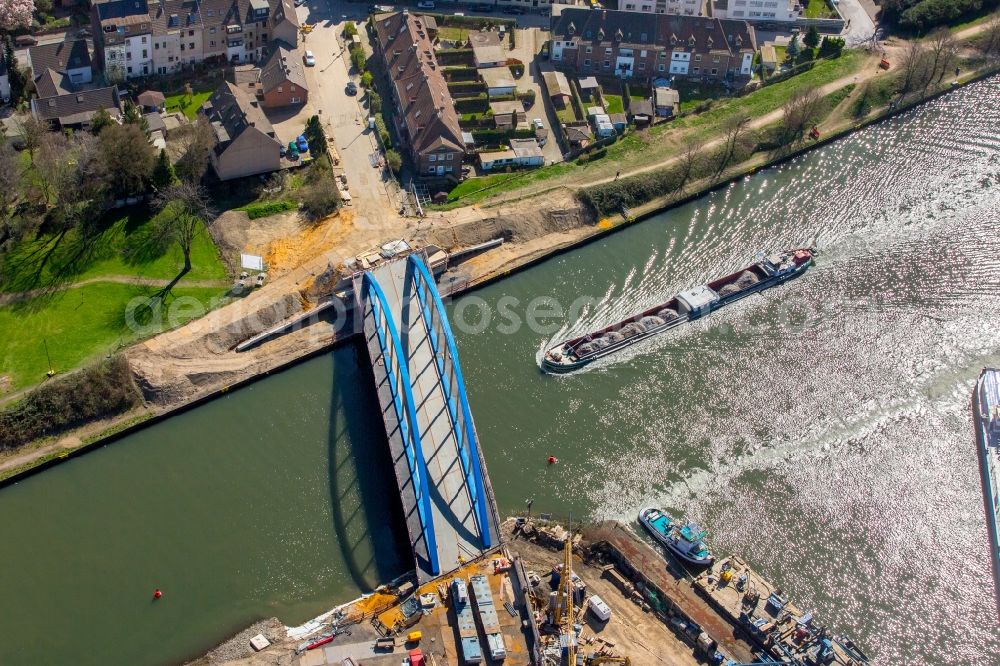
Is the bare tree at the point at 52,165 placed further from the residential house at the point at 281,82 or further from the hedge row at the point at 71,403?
the hedge row at the point at 71,403

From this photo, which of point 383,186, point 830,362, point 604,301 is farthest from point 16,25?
point 830,362

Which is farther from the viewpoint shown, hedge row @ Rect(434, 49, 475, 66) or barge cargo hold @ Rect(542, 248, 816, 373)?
hedge row @ Rect(434, 49, 475, 66)

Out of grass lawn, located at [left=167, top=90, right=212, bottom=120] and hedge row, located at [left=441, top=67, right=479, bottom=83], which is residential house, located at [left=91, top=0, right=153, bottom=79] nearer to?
grass lawn, located at [left=167, top=90, right=212, bottom=120]

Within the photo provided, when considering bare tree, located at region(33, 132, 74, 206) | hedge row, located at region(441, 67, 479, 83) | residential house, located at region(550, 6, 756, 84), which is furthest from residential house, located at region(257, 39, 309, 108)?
residential house, located at region(550, 6, 756, 84)

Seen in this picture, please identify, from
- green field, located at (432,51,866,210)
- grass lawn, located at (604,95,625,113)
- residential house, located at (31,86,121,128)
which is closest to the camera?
green field, located at (432,51,866,210)

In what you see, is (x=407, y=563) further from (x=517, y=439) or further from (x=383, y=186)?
(x=383, y=186)

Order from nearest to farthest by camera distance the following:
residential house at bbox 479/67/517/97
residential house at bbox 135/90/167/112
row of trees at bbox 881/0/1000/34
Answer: residential house at bbox 135/90/167/112 → residential house at bbox 479/67/517/97 → row of trees at bbox 881/0/1000/34

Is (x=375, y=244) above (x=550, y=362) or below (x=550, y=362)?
above
